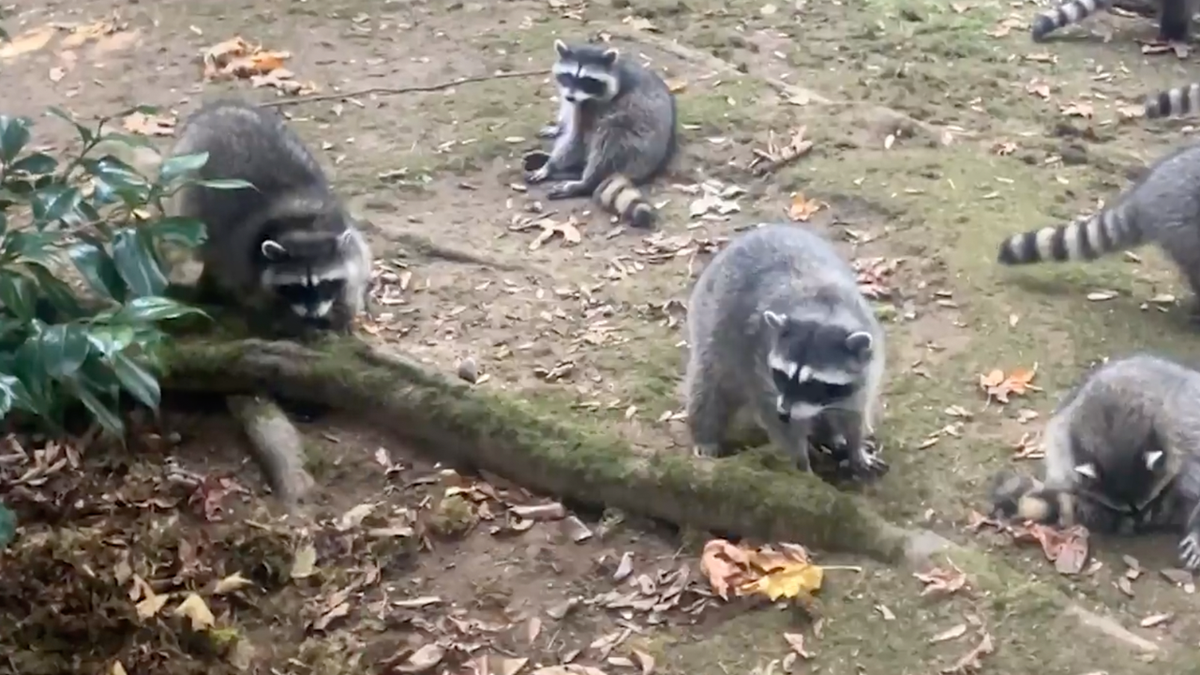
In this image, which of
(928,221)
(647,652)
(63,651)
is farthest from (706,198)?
(63,651)

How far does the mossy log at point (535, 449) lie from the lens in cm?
372

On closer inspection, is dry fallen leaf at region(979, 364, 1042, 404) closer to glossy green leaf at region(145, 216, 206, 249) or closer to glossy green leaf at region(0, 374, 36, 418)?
glossy green leaf at region(145, 216, 206, 249)

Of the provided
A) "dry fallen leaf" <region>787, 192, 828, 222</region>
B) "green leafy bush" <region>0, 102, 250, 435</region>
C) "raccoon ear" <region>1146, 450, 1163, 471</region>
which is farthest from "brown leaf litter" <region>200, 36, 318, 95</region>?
"raccoon ear" <region>1146, 450, 1163, 471</region>

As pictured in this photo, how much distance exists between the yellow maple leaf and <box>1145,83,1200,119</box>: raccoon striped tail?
3.64 meters

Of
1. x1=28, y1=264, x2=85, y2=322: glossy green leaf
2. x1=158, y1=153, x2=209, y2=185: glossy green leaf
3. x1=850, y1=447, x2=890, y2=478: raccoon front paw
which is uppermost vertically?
x1=158, y1=153, x2=209, y2=185: glossy green leaf

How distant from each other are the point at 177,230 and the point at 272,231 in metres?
2.02

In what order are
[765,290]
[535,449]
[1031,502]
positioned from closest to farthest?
[1031,502], [535,449], [765,290]

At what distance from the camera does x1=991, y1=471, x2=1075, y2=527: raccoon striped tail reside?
12.3 feet

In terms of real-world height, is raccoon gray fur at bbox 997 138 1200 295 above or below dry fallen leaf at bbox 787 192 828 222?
above

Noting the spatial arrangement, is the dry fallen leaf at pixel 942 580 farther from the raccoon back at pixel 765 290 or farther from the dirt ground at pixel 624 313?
the raccoon back at pixel 765 290

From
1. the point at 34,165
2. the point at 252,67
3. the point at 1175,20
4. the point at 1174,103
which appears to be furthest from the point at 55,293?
the point at 1175,20

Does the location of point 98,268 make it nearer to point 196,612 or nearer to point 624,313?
point 196,612

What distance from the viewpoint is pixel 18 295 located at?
254cm

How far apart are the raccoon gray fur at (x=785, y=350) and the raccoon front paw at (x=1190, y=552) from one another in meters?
0.86
